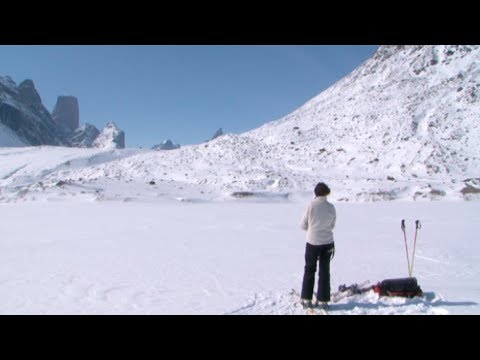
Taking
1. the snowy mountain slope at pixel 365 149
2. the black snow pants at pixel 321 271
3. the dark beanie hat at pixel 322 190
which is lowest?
the black snow pants at pixel 321 271

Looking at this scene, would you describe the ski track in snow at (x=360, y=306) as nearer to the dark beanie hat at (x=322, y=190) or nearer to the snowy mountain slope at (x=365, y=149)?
the dark beanie hat at (x=322, y=190)

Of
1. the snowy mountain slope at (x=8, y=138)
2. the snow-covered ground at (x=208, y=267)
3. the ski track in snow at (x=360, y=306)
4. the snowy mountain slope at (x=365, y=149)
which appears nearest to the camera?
the ski track in snow at (x=360, y=306)

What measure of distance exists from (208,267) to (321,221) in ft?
12.5

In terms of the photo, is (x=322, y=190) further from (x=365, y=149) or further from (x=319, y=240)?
(x=365, y=149)

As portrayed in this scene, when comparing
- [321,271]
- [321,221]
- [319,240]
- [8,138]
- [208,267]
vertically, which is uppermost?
[8,138]

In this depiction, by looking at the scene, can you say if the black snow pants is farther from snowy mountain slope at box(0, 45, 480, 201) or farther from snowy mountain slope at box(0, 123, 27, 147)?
snowy mountain slope at box(0, 123, 27, 147)

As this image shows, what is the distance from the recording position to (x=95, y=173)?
49.1m

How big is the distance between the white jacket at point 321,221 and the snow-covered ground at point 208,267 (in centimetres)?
108

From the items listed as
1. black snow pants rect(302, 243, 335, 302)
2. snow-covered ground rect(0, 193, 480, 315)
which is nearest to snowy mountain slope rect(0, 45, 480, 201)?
snow-covered ground rect(0, 193, 480, 315)

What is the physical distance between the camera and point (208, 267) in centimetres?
861

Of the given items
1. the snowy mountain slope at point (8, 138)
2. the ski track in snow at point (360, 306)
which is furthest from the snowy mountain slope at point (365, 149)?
the snowy mountain slope at point (8, 138)

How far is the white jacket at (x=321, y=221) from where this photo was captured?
18.6 ft

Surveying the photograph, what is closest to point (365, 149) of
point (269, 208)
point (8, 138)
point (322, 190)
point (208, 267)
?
point (269, 208)
